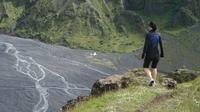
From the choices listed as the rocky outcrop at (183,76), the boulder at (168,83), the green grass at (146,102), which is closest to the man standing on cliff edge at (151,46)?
the green grass at (146,102)

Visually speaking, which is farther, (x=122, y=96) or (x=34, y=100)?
(x=34, y=100)

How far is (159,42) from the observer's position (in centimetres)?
3625

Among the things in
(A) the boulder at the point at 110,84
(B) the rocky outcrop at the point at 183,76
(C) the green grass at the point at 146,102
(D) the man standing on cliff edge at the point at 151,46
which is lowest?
(B) the rocky outcrop at the point at 183,76

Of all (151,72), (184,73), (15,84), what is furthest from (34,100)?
(151,72)

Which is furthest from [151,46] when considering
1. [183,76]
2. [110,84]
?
[183,76]

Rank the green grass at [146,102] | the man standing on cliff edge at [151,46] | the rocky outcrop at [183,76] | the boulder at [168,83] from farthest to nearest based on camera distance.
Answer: the rocky outcrop at [183,76]
the boulder at [168,83]
the man standing on cliff edge at [151,46]
the green grass at [146,102]

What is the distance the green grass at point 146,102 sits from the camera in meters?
26.5

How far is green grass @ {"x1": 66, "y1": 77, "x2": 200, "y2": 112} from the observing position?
86.8ft

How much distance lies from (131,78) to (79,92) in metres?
153

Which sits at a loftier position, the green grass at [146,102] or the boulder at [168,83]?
the green grass at [146,102]

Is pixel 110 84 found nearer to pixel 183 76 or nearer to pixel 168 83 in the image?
pixel 168 83

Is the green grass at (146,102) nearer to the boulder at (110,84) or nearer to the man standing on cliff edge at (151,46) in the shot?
the man standing on cliff edge at (151,46)

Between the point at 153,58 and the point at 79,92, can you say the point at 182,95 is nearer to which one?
the point at 153,58

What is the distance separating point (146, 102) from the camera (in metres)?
29.9
